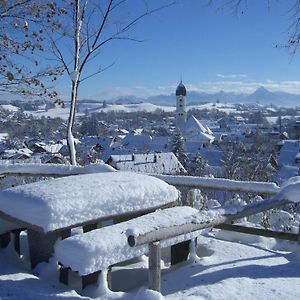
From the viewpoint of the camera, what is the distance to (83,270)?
10.4ft

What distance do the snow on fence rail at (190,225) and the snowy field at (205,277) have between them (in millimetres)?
215

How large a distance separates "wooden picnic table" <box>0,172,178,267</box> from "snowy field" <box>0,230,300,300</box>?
1.30 feet

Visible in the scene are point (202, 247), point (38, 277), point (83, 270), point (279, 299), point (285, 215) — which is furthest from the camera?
point (285, 215)

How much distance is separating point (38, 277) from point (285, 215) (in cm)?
366

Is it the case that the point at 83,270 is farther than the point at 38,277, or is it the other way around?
the point at 38,277

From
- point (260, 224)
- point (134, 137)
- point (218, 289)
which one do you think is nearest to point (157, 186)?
point (218, 289)

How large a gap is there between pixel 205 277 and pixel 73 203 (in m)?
1.33

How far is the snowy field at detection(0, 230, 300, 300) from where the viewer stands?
3.50 metres

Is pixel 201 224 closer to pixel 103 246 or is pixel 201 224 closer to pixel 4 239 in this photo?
pixel 103 246

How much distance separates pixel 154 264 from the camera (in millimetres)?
3297

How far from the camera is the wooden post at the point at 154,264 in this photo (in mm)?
3266

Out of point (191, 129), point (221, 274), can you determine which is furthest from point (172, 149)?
point (221, 274)

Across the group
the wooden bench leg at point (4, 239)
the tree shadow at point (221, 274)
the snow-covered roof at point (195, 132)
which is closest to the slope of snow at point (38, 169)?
the wooden bench leg at point (4, 239)

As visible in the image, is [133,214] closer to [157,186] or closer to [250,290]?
[157,186]
